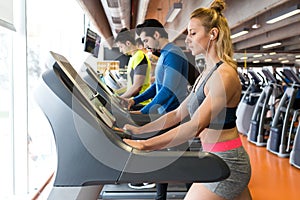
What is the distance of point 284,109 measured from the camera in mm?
5848

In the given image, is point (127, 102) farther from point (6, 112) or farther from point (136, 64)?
point (6, 112)

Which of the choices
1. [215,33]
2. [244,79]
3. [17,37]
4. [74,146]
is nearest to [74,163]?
[74,146]

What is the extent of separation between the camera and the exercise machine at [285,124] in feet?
18.2

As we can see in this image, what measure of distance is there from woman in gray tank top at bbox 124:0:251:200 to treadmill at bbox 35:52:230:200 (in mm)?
132

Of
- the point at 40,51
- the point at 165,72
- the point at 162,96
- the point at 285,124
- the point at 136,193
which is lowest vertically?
the point at 136,193

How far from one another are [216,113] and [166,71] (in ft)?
3.38

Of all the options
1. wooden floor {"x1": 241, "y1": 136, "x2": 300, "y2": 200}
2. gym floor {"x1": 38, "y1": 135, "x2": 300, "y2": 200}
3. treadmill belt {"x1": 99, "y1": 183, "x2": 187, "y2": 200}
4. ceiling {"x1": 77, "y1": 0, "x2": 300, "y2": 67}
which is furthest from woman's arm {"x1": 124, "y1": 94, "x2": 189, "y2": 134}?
ceiling {"x1": 77, "y1": 0, "x2": 300, "y2": 67}

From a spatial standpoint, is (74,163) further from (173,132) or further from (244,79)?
(244,79)

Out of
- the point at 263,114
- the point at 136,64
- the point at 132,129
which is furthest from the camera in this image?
the point at 263,114

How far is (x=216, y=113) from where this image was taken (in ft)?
4.93

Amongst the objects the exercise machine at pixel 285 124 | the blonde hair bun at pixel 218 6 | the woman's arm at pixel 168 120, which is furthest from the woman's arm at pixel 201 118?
the exercise machine at pixel 285 124

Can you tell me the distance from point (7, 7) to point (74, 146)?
80.4 inches

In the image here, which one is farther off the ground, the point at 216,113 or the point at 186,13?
the point at 186,13

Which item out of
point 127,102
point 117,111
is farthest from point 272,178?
point 117,111
